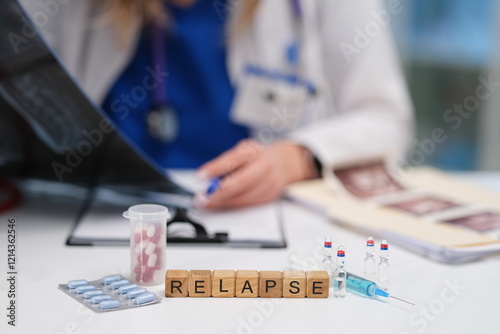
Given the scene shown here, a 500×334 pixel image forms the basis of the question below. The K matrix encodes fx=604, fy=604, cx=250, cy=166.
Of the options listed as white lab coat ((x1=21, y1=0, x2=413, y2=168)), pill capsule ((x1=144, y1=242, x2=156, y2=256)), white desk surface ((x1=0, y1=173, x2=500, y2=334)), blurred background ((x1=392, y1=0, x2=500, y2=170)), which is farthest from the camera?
blurred background ((x1=392, y1=0, x2=500, y2=170))

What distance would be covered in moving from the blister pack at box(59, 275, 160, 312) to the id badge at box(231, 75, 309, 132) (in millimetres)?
731

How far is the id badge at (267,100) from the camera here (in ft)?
4.38

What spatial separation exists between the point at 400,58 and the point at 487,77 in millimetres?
422

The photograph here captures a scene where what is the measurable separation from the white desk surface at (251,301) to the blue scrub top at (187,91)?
1.84 ft

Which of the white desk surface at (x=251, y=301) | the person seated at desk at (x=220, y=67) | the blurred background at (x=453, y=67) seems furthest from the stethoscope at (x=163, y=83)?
the blurred background at (x=453, y=67)

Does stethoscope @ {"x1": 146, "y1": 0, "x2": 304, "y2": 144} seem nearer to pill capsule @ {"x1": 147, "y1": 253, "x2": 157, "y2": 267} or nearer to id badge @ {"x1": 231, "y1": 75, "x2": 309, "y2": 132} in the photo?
id badge @ {"x1": 231, "y1": 75, "x2": 309, "y2": 132}

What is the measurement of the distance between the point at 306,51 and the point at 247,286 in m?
0.85

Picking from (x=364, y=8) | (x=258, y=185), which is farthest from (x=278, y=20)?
(x=258, y=185)

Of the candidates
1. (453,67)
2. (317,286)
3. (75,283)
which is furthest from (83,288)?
(453,67)

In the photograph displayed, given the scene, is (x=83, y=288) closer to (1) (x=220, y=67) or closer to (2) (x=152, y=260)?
(2) (x=152, y=260)

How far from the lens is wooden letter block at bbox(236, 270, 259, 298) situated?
0.64 m

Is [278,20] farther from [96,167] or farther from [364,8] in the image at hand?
[96,167]

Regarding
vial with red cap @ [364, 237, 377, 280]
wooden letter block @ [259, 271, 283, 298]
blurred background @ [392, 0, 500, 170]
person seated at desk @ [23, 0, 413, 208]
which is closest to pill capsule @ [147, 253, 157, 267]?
wooden letter block @ [259, 271, 283, 298]

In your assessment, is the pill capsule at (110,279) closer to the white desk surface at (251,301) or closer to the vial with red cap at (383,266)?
the white desk surface at (251,301)
